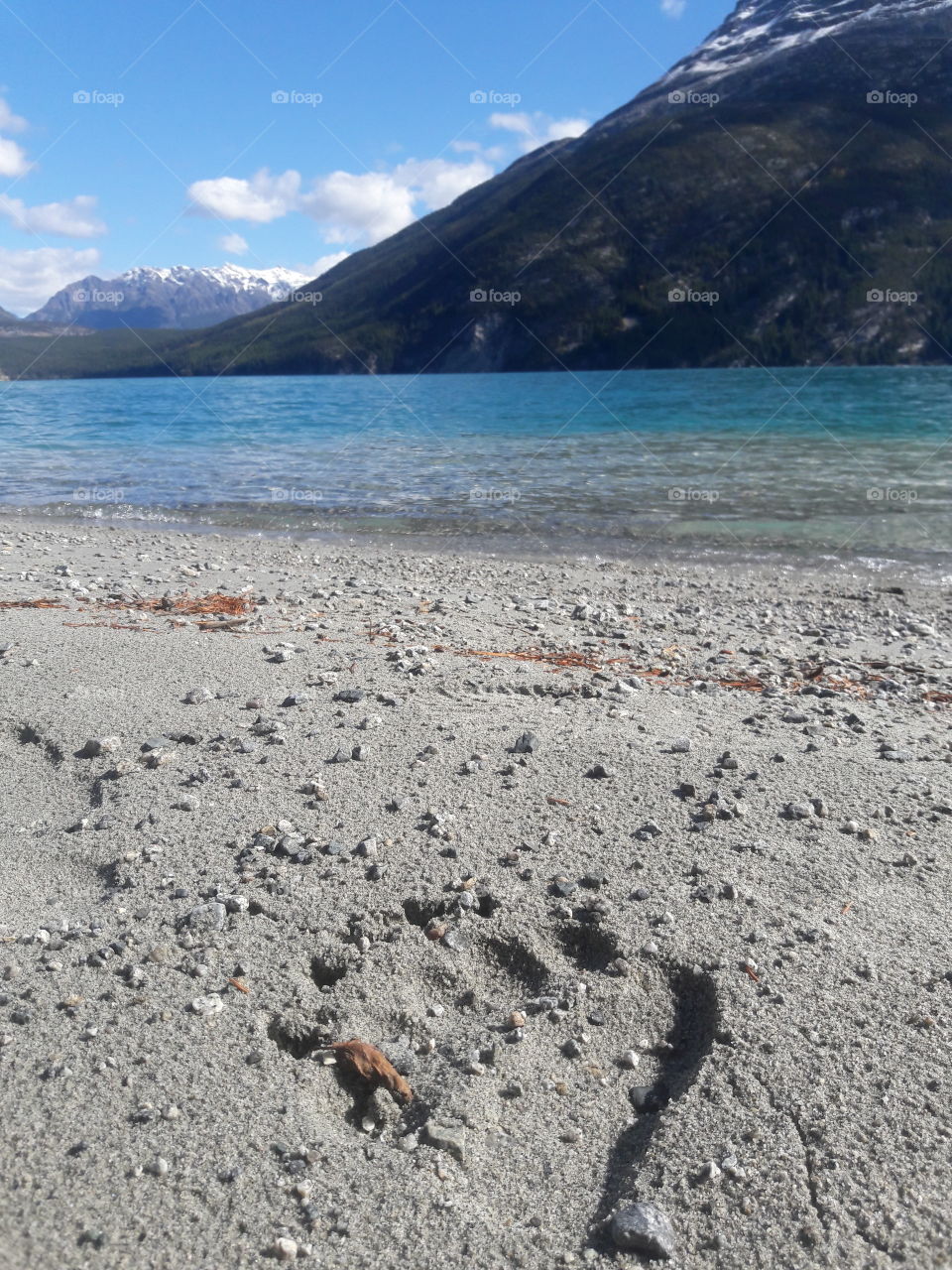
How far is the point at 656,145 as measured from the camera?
18988 cm

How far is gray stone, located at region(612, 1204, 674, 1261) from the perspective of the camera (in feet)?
8.73

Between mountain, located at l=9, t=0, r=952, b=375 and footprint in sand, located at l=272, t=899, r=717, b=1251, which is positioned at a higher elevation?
mountain, located at l=9, t=0, r=952, b=375

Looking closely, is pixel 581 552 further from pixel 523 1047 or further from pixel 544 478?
pixel 523 1047

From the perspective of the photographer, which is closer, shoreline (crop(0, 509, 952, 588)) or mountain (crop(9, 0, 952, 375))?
shoreline (crop(0, 509, 952, 588))

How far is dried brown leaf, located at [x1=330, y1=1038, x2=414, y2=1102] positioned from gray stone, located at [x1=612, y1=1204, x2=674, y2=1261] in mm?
860

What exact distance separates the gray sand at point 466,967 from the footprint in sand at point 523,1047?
0.04 ft

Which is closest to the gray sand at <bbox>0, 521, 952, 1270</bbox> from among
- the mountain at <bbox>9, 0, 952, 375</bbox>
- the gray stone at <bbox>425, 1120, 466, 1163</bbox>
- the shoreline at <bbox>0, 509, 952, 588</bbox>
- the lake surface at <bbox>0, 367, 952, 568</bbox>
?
the gray stone at <bbox>425, 1120, 466, 1163</bbox>

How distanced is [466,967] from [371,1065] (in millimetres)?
654

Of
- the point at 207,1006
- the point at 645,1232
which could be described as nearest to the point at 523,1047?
the point at 645,1232

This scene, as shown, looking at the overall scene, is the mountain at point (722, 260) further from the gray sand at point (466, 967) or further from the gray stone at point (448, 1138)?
the gray stone at point (448, 1138)

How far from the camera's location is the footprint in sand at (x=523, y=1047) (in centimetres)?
296

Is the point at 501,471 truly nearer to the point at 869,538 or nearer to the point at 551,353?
the point at 869,538

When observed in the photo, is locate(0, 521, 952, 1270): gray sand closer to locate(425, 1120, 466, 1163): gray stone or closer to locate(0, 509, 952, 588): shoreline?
locate(425, 1120, 466, 1163): gray stone

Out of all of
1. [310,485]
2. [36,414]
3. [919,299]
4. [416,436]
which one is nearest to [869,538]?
[310,485]
